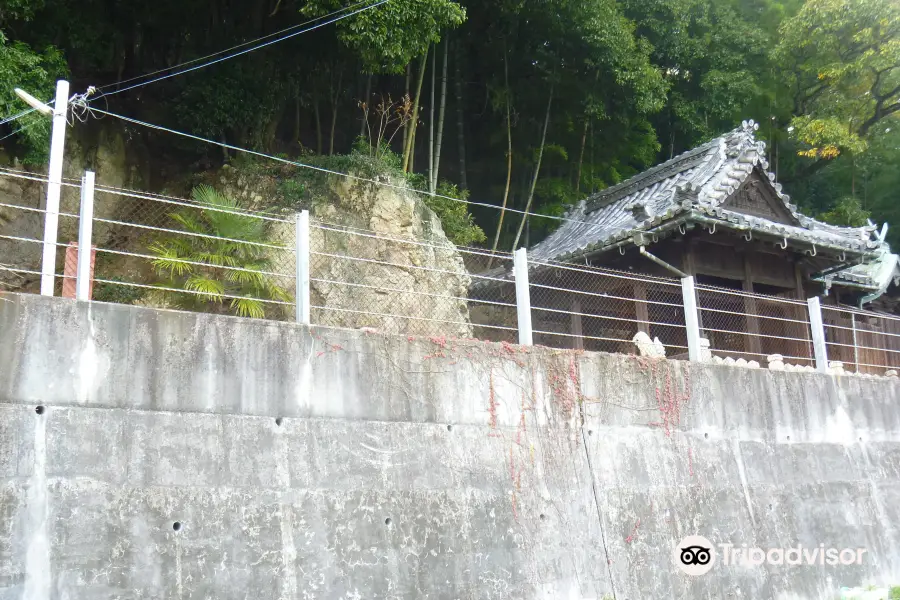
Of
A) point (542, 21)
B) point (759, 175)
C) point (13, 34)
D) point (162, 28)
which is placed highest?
point (542, 21)

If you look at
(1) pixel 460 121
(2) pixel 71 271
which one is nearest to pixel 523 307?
(2) pixel 71 271

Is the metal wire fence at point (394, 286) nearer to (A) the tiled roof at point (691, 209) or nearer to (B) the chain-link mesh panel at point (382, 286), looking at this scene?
(B) the chain-link mesh panel at point (382, 286)

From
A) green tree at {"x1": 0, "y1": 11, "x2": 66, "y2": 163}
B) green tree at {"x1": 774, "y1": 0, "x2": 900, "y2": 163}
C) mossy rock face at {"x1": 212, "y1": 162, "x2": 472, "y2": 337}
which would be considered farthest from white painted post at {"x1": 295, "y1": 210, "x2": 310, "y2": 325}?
green tree at {"x1": 774, "y1": 0, "x2": 900, "y2": 163}

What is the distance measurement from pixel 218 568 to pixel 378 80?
12.8 metres

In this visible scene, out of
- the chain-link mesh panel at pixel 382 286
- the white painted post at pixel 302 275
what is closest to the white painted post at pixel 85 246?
the white painted post at pixel 302 275

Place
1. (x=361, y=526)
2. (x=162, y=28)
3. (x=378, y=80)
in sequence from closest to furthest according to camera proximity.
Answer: (x=361, y=526) < (x=162, y=28) < (x=378, y=80)

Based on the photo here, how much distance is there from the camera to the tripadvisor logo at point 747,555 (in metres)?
7.95

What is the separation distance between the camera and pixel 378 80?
1661 cm

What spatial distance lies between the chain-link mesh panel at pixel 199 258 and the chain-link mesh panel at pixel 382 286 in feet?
1.67

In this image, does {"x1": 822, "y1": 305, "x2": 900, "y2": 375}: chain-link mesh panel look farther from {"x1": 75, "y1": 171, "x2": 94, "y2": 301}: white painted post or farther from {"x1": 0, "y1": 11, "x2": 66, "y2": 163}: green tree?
{"x1": 0, "y1": 11, "x2": 66, "y2": 163}: green tree

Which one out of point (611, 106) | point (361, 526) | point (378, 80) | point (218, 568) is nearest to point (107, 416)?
point (218, 568)

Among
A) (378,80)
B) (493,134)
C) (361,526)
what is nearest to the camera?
(361,526)

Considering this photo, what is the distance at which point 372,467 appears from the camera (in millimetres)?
6410

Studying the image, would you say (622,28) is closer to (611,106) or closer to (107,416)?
(611,106)
